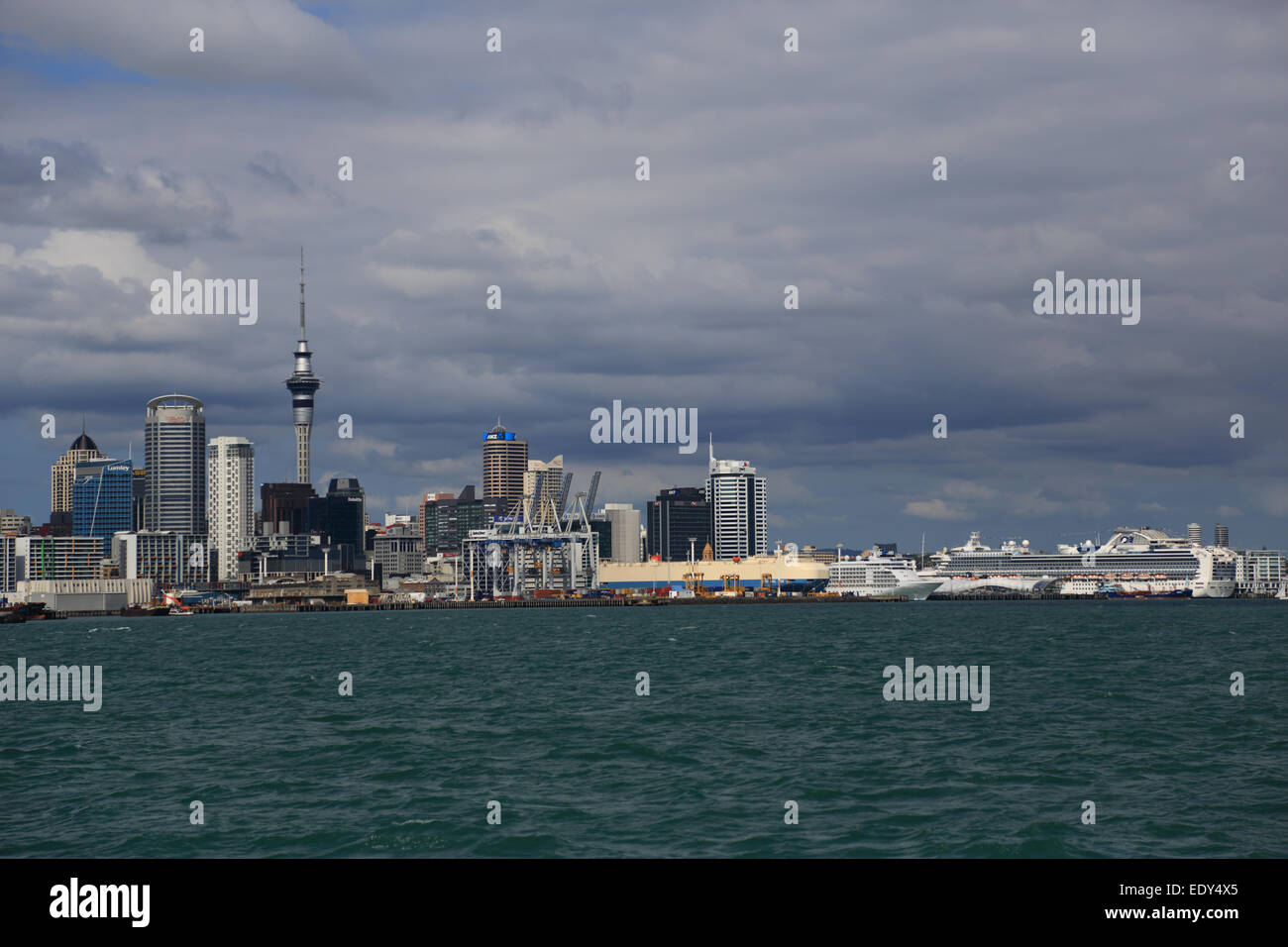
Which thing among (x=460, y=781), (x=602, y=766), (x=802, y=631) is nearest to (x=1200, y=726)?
(x=602, y=766)

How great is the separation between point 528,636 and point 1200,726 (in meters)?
86.7

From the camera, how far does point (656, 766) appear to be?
108ft

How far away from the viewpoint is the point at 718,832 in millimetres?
24672

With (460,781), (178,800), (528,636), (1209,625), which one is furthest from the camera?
(1209,625)

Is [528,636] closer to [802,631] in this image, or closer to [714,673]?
[802,631]

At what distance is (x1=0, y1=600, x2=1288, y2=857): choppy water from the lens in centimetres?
2456

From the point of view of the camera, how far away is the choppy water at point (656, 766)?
80.6 feet

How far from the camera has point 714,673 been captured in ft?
213

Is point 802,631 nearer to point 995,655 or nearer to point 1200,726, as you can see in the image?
point 995,655
